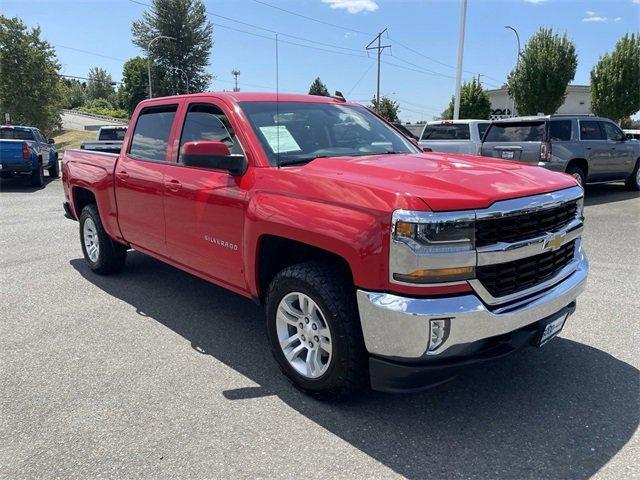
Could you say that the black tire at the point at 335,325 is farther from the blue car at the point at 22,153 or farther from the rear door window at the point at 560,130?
the blue car at the point at 22,153

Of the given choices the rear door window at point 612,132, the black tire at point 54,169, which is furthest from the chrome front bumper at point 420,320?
the black tire at point 54,169

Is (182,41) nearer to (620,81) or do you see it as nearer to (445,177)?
(620,81)

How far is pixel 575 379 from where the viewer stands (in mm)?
3492

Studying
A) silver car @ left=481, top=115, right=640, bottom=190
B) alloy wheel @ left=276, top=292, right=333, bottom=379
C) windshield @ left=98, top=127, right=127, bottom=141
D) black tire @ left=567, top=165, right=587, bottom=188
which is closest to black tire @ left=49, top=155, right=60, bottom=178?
windshield @ left=98, top=127, right=127, bottom=141

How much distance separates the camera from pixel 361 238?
2.77m

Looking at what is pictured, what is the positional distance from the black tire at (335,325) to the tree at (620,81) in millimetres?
29920

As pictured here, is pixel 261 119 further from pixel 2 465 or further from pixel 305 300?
pixel 2 465

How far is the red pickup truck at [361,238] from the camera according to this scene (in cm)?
266

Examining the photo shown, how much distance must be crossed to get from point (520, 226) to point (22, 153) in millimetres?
15255

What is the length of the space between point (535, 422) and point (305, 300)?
5.02ft

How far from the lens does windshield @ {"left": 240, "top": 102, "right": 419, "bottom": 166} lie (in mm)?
3758

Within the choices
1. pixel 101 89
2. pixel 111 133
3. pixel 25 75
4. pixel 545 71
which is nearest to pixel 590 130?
pixel 111 133

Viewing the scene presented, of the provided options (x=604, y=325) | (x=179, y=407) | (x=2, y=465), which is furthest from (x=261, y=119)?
(x=604, y=325)

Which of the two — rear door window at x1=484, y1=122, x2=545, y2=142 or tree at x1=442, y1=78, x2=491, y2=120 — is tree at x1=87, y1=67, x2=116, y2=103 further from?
rear door window at x1=484, y1=122, x2=545, y2=142
